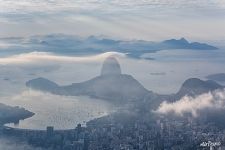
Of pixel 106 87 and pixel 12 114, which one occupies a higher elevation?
pixel 106 87

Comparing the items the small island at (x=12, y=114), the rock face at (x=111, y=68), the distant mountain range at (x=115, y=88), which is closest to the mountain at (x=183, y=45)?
the distant mountain range at (x=115, y=88)

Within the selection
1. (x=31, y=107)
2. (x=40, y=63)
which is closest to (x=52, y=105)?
(x=31, y=107)

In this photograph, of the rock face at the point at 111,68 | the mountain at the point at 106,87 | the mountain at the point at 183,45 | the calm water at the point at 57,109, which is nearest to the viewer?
the calm water at the point at 57,109

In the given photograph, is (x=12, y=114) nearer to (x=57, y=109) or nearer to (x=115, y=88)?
(x=57, y=109)

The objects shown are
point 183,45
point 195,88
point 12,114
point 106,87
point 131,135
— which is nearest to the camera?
point 131,135

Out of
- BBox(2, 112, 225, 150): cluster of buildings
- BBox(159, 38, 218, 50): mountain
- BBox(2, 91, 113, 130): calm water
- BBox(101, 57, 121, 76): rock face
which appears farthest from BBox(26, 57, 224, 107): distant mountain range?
BBox(159, 38, 218, 50): mountain

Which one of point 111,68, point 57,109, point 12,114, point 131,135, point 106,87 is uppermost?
point 111,68

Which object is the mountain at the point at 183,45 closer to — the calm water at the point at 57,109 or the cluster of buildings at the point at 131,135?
the calm water at the point at 57,109

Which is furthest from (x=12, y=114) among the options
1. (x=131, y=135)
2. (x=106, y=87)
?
(x=106, y=87)
